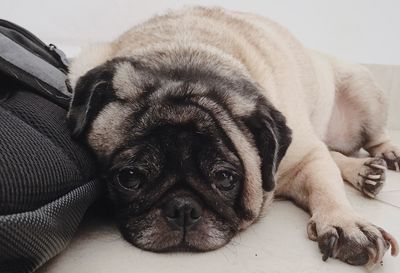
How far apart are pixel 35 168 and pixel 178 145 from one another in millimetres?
404

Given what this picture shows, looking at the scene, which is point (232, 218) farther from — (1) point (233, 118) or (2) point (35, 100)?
(2) point (35, 100)

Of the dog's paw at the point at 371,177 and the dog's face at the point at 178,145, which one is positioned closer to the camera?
the dog's face at the point at 178,145

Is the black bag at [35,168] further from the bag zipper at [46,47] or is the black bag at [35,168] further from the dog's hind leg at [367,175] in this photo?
the dog's hind leg at [367,175]

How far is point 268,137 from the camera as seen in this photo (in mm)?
1540

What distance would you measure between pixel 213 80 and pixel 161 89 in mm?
183

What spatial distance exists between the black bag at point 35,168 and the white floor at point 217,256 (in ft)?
0.28

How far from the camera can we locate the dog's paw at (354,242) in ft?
4.58

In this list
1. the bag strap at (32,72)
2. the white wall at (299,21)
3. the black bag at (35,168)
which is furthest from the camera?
the white wall at (299,21)

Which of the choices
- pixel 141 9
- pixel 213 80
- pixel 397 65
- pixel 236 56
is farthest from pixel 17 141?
pixel 397 65

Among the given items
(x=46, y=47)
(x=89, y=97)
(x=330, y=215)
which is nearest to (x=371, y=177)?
(x=330, y=215)

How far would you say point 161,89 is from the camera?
1.49m

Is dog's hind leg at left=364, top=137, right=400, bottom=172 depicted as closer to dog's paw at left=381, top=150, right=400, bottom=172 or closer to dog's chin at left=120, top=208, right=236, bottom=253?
dog's paw at left=381, top=150, right=400, bottom=172

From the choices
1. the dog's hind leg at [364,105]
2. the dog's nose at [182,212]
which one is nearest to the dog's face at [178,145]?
the dog's nose at [182,212]

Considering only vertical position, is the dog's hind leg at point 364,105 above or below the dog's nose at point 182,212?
below
